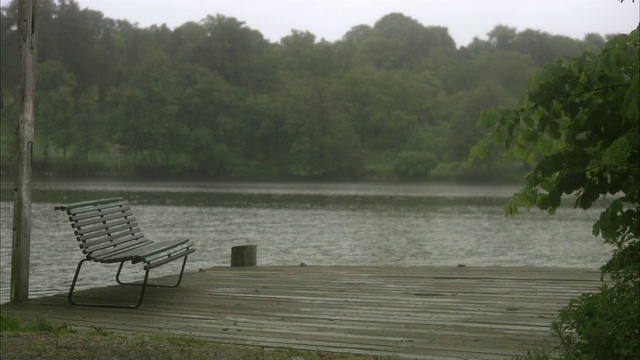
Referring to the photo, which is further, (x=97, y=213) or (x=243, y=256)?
(x=243, y=256)

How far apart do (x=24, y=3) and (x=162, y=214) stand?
105 feet

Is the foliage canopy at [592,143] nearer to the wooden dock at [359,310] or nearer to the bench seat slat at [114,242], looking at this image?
the wooden dock at [359,310]

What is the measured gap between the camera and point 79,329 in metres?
5.95

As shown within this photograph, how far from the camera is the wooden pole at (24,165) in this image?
23.9 feet

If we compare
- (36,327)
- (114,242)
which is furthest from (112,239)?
(36,327)

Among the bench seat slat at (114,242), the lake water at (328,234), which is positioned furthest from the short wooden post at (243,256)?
the lake water at (328,234)

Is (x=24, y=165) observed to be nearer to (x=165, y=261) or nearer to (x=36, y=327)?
(x=165, y=261)

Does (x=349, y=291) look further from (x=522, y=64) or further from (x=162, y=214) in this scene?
(x=522, y=64)

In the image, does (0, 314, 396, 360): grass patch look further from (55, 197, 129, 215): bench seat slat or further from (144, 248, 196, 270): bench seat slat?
(55, 197, 129, 215): bench seat slat

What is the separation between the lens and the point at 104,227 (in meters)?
7.38

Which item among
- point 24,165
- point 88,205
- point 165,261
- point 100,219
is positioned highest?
point 24,165

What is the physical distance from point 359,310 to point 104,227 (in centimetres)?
238

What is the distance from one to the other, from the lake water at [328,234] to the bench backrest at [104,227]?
706cm

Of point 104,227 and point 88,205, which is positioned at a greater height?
point 88,205
